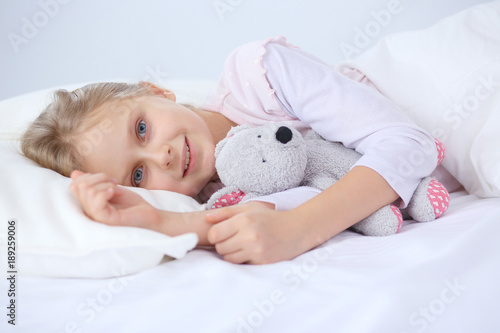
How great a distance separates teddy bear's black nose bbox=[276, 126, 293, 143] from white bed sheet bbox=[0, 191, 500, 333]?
8.6 inches

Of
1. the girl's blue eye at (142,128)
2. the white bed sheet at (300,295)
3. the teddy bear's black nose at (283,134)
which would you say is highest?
the teddy bear's black nose at (283,134)

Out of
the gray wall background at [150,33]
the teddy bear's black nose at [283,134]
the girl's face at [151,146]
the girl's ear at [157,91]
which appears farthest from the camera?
the gray wall background at [150,33]

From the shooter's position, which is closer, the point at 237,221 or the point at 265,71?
the point at 237,221

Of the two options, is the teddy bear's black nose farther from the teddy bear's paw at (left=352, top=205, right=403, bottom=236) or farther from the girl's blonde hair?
the girl's blonde hair

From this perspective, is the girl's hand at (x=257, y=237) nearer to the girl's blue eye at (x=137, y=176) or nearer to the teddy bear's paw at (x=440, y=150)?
the girl's blue eye at (x=137, y=176)

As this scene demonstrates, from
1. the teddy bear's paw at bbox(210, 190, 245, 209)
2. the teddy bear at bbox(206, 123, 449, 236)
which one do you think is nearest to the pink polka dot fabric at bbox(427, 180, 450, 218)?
the teddy bear at bbox(206, 123, 449, 236)

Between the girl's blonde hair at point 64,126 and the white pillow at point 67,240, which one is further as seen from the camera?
the girl's blonde hair at point 64,126

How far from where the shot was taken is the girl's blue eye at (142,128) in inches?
39.5

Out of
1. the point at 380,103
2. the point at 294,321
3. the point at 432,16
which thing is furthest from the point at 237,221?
the point at 432,16

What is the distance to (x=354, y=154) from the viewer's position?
994mm

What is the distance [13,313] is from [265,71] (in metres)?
0.70

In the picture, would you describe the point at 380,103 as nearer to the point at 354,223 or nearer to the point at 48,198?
the point at 354,223

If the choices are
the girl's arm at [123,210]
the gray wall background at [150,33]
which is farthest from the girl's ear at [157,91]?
the gray wall background at [150,33]

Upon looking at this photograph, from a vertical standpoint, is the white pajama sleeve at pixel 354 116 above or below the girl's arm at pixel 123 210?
above
